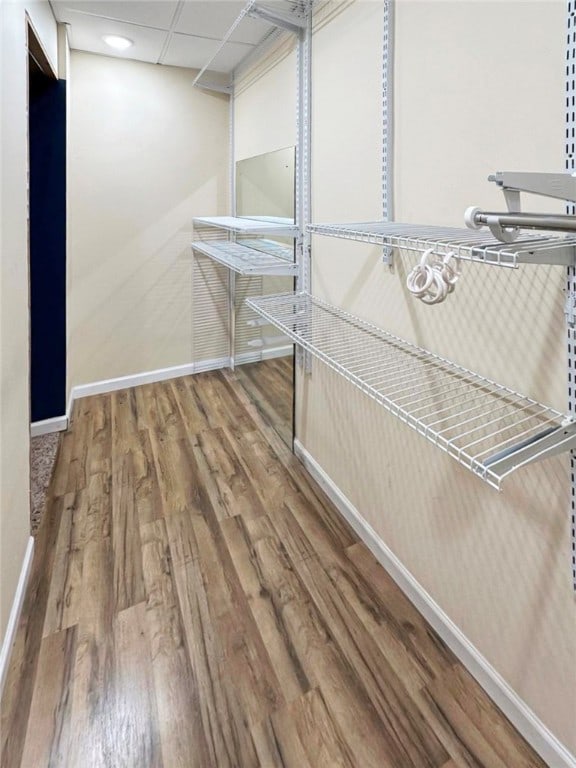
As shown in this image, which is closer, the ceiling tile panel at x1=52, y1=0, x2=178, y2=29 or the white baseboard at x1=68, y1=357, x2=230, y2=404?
the ceiling tile panel at x1=52, y1=0, x2=178, y2=29

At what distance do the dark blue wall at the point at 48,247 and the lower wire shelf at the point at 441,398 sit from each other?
1.44 meters

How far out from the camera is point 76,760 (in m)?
1.11

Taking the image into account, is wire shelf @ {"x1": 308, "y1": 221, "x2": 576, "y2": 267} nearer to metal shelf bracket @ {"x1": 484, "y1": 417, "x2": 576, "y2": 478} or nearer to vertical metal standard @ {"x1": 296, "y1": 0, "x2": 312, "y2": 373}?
metal shelf bracket @ {"x1": 484, "y1": 417, "x2": 576, "y2": 478}

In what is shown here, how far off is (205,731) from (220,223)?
8.92 feet

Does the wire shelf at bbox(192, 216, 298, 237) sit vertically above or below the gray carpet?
above

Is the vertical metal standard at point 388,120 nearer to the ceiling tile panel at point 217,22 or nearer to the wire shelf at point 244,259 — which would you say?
the wire shelf at point 244,259

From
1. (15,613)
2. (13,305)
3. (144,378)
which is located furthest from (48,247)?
(15,613)

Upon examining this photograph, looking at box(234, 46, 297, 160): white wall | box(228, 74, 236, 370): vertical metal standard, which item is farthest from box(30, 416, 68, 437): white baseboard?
box(234, 46, 297, 160): white wall

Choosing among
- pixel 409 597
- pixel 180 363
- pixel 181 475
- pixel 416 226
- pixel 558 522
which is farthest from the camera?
pixel 180 363

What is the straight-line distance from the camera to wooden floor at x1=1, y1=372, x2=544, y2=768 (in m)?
1.15

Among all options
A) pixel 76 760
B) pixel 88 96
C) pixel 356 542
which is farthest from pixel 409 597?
pixel 88 96

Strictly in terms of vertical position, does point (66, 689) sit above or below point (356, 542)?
below

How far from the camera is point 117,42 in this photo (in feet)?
8.72

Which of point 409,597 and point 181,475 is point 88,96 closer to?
point 181,475
